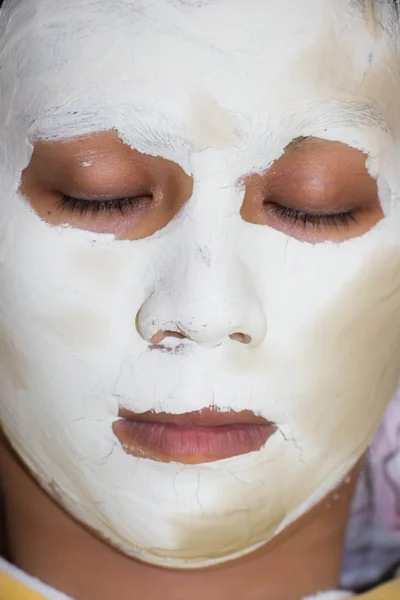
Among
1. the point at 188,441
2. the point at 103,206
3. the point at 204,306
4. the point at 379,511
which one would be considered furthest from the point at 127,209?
the point at 379,511

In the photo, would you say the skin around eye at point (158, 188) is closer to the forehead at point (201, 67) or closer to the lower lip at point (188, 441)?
the forehead at point (201, 67)

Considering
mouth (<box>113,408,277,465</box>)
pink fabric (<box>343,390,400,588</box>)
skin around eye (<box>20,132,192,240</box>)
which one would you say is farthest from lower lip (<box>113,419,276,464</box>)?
pink fabric (<box>343,390,400,588</box>)

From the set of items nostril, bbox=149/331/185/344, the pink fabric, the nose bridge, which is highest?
the nose bridge

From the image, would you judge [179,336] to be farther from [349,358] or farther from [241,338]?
[349,358]

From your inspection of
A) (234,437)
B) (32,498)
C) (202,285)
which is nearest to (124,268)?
(202,285)

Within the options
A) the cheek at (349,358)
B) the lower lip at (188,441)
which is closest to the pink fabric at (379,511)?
the cheek at (349,358)

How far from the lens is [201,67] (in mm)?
721

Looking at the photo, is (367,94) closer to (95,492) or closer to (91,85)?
(91,85)

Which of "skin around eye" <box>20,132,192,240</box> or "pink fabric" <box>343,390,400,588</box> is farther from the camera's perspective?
"pink fabric" <box>343,390,400,588</box>

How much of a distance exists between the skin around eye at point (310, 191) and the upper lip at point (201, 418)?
0.18 meters

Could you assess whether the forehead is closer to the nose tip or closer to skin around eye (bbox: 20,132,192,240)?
skin around eye (bbox: 20,132,192,240)

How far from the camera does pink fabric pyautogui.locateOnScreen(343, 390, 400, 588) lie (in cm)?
116

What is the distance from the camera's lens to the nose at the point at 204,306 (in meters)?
0.71

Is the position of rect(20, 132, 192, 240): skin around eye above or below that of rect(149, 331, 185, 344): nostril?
above
